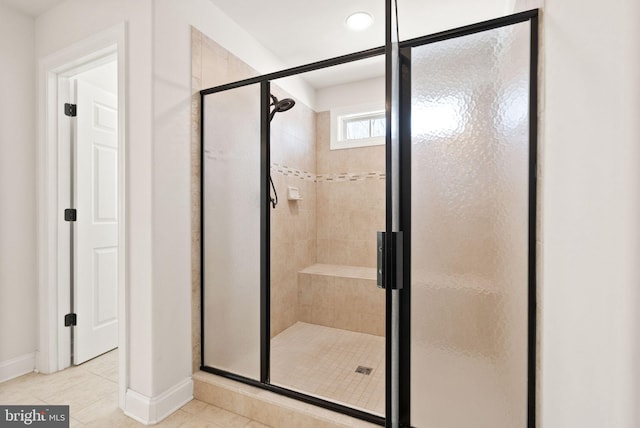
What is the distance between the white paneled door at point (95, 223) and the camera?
2.18 meters

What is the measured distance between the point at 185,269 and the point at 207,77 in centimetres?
122

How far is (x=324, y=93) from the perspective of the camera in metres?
3.38

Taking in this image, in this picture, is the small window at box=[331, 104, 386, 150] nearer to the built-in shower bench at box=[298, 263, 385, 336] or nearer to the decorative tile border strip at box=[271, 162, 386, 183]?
the decorative tile border strip at box=[271, 162, 386, 183]

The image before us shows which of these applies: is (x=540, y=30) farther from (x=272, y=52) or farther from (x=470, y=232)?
(x=272, y=52)

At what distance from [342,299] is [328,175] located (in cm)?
134

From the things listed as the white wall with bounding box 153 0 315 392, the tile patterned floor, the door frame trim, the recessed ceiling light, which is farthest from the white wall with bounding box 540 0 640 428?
the door frame trim

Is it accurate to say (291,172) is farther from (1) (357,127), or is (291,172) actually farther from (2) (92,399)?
(2) (92,399)

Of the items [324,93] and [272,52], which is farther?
[324,93]

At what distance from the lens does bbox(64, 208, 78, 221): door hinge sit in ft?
6.94

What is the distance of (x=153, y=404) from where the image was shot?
158 cm

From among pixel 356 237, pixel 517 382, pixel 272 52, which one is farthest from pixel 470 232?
pixel 272 52

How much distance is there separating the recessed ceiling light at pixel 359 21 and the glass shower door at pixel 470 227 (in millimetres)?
1082

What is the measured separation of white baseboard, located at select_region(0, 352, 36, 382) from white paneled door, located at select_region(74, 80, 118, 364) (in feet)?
0.83

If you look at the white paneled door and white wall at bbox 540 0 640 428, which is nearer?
white wall at bbox 540 0 640 428
